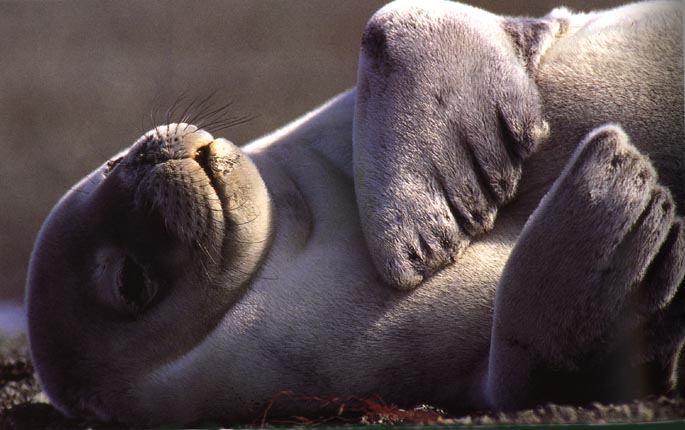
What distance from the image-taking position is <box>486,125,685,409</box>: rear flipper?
1167mm

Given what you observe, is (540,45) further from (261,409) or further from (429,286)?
(261,409)

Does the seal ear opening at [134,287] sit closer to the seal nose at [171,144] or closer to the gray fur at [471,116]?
the seal nose at [171,144]

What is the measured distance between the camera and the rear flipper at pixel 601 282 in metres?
1.17

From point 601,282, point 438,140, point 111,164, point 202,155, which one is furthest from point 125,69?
point 601,282

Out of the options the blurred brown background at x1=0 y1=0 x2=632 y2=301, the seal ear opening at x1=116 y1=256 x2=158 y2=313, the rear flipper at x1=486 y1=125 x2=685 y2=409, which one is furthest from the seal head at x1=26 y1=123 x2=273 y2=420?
the rear flipper at x1=486 y1=125 x2=685 y2=409

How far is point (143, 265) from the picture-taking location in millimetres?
1487

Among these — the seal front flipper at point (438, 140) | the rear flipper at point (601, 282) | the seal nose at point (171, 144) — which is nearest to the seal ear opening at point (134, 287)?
the seal nose at point (171, 144)

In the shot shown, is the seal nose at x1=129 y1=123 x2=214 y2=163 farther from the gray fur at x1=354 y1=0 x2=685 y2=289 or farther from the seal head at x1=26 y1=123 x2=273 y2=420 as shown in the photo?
the gray fur at x1=354 y1=0 x2=685 y2=289

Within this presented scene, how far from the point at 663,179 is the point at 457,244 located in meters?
0.37

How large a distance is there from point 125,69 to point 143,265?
46cm

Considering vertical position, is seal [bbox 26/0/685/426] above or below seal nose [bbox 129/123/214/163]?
below

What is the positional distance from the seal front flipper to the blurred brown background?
0.28 metres

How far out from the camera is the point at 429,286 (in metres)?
1.46

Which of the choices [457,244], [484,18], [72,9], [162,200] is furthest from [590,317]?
[72,9]
